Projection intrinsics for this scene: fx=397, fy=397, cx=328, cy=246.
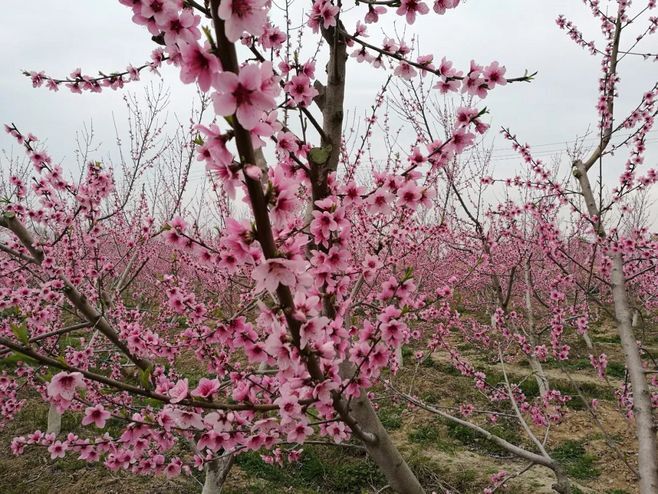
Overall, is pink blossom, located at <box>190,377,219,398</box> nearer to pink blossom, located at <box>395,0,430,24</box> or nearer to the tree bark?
pink blossom, located at <box>395,0,430,24</box>

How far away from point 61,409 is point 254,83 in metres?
1.90

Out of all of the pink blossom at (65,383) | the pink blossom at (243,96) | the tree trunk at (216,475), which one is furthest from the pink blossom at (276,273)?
the tree trunk at (216,475)

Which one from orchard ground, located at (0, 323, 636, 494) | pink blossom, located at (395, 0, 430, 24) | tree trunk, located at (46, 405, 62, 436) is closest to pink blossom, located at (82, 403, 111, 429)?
pink blossom, located at (395, 0, 430, 24)

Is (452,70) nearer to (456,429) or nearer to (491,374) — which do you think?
(456,429)

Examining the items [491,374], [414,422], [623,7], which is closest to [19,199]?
[414,422]

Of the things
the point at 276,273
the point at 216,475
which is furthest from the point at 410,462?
the point at 276,273

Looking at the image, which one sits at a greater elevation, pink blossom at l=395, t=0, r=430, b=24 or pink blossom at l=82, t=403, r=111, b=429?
pink blossom at l=395, t=0, r=430, b=24

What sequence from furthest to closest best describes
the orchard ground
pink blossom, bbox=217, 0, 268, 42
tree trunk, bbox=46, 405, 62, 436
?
tree trunk, bbox=46, 405, 62, 436 → the orchard ground → pink blossom, bbox=217, 0, 268, 42

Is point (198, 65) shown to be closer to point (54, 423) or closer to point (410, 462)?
point (410, 462)

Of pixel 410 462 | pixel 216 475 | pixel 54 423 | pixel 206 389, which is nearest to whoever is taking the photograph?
pixel 206 389

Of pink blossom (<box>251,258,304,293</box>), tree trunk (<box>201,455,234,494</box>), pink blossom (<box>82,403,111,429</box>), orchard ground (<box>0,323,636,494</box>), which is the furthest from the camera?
orchard ground (<box>0,323,636,494</box>)

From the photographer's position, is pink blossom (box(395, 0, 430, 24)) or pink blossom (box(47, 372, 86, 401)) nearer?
pink blossom (box(47, 372, 86, 401))

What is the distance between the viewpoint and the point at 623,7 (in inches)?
182

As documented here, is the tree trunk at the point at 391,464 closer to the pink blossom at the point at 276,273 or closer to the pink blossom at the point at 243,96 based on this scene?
the pink blossom at the point at 276,273
